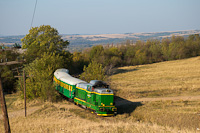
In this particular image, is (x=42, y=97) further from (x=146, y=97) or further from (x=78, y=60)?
(x=78, y=60)

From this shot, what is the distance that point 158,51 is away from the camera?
12800cm

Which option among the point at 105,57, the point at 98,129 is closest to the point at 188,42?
the point at 105,57

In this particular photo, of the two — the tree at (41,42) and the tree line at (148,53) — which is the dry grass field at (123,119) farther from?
the tree line at (148,53)

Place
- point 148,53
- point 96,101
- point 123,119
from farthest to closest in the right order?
1. point 148,53
2. point 96,101
3. point 123,119

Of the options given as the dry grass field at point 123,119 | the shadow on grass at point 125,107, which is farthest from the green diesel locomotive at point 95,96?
the shadow on grass at point 125,107

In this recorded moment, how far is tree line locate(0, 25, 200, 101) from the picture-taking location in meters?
42.6

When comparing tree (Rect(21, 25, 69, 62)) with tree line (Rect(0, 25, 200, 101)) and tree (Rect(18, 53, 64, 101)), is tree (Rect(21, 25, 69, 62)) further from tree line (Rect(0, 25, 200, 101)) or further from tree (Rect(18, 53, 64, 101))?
tree (Rect(18, 53, 64, 101))

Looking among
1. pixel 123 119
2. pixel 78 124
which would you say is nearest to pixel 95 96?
pixel 123 119

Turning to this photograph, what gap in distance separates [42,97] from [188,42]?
107 metres

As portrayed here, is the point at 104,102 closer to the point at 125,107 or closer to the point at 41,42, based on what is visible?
the point at 125,107

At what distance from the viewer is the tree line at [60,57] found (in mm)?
42594

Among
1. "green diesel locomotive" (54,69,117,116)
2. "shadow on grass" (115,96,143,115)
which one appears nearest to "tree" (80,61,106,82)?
"shadow on grass" (115,96,143,115)

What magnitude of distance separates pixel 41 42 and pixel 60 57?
13500 mm

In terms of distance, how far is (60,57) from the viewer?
54031 millimetres
